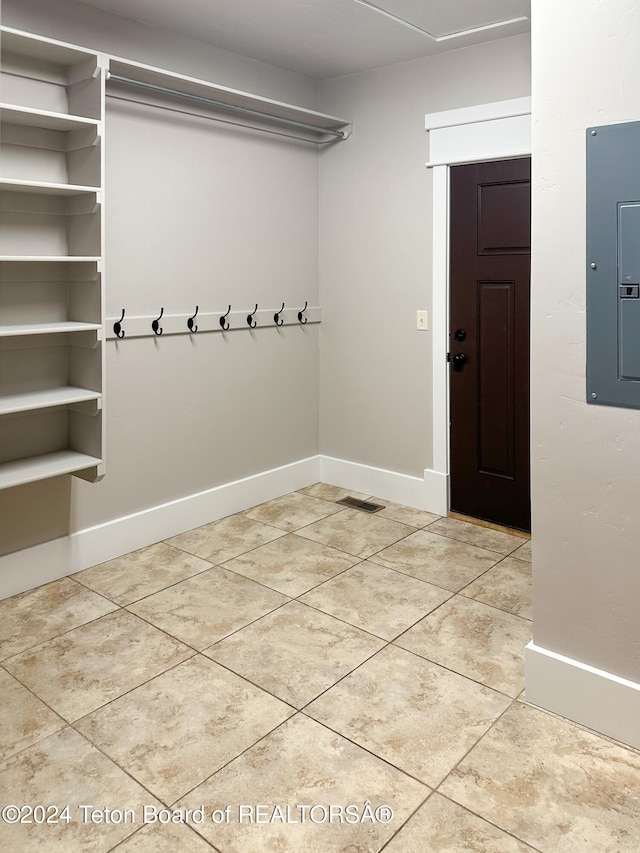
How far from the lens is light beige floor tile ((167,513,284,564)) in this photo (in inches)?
134

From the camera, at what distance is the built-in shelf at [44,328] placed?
2590mm

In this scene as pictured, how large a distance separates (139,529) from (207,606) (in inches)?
29.3

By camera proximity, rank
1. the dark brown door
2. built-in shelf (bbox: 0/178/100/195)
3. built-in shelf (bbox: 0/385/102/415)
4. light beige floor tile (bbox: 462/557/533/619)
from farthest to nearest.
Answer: the dark brown door, light beige floor tile (bbox: 462/557/533/619), built-in shelf (bbox: 0/385/102/415), built-in shelf (bbox: 0/178/100/195)

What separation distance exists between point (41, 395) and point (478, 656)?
6.38 ft

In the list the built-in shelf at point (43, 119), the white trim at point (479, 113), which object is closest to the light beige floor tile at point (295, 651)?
the built-in shelf at point (43, 119)

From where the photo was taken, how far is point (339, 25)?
320 centimetres

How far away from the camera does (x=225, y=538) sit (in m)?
3.59

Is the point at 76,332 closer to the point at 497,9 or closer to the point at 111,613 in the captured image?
the point at 111,613

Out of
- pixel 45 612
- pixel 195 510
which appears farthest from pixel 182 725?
pixel 195 510

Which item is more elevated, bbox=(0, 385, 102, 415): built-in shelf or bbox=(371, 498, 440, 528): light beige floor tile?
bbox=(0, 385, 102, 415): built-in shelf

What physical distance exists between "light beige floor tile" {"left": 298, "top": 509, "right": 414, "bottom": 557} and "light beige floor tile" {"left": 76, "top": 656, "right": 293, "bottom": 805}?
1.21 m

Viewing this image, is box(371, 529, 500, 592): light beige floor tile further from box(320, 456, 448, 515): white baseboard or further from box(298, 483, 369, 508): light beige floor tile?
box(298, 483, 369, 508): light beige floor tile

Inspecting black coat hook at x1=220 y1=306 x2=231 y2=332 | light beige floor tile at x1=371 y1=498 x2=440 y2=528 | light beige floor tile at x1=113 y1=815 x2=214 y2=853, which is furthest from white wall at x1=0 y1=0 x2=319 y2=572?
light beige floor tile at x1=113 y1=815 x2=214 y2=853

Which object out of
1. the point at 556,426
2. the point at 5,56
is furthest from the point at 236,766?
the point at 5,56
